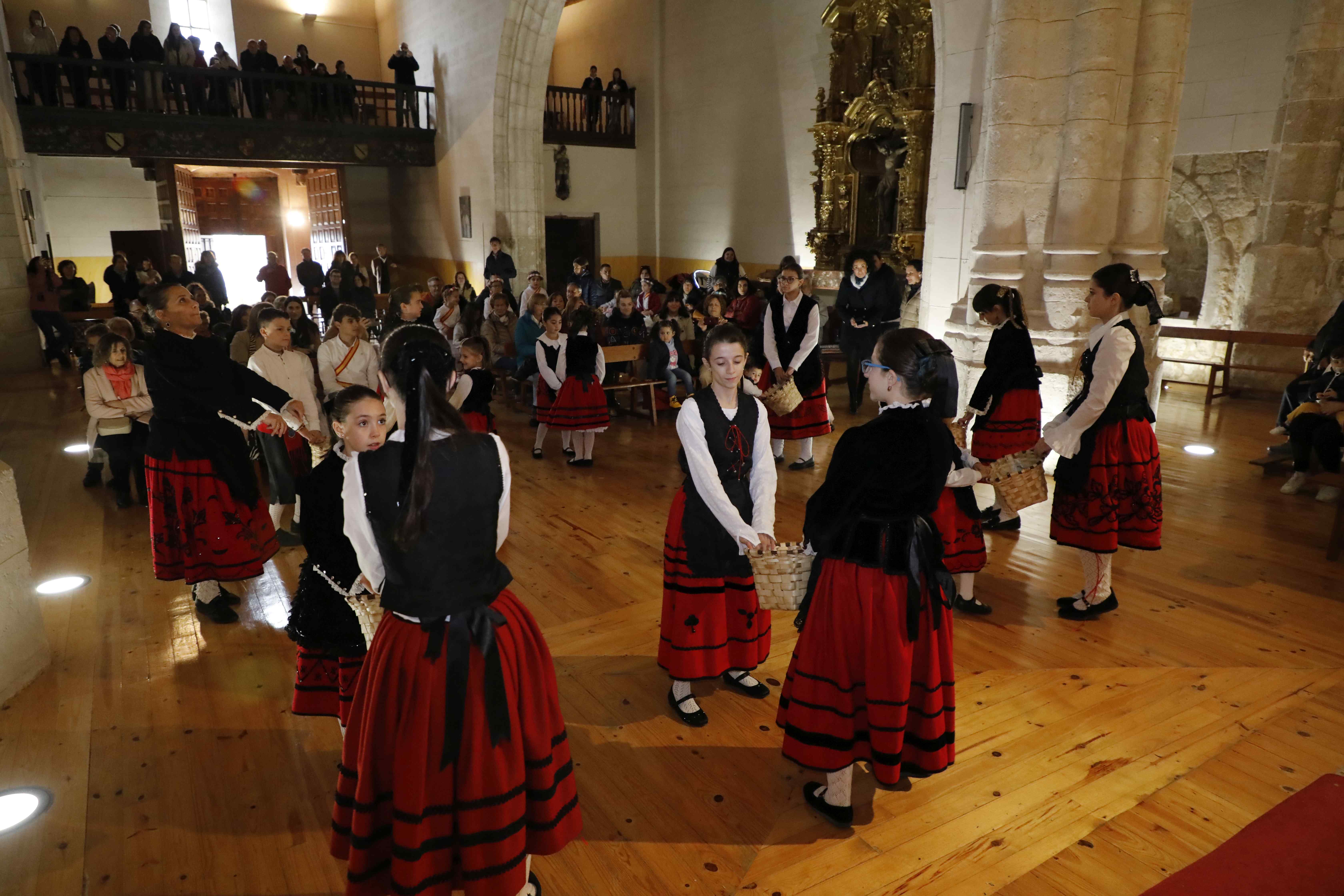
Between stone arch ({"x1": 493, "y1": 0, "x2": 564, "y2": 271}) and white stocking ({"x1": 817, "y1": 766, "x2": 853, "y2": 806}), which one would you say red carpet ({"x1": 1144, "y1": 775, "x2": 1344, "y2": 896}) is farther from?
stone arch ({"x1": 493, "y1": 0, "x2": 564, "y2": 271})

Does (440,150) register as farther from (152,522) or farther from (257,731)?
(257,731)

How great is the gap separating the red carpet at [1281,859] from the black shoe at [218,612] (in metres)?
3.75

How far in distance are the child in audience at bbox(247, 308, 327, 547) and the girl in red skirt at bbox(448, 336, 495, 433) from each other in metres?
0.84

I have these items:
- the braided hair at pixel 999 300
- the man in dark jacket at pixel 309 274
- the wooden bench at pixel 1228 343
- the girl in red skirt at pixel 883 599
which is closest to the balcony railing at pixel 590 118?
the man in dark jacket at pixel 309 274

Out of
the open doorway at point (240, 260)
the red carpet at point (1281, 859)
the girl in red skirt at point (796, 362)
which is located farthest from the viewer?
the open doorway at point (240, 260)

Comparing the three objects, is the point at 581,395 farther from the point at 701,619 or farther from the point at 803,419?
the point at 701,619

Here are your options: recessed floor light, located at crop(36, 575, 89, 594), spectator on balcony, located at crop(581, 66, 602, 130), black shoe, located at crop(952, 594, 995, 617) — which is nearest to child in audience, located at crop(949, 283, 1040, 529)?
black shoe, located at crop(952, 594, 995, 617)

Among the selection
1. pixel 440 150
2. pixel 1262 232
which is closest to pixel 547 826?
pixel 1262 232

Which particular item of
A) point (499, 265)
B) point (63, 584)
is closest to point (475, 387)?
point (63, 584)

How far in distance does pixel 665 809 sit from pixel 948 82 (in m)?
5.93

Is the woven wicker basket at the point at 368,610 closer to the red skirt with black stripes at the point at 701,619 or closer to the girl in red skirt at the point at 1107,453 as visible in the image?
the red skirt with black stripes at the point at 701,619

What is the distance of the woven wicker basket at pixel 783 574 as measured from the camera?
250cm

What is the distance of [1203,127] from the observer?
859cm

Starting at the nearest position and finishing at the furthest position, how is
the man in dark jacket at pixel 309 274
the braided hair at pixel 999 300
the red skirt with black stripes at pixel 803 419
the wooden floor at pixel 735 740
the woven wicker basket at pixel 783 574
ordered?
the wooden floor at pixel 735 740
the woven wicker basket at pixel 783 574
the braided hair at pixel 999 300
the red skirt with black stripes at pixel 803 419
the man in dark jacket at pixel 309 274
